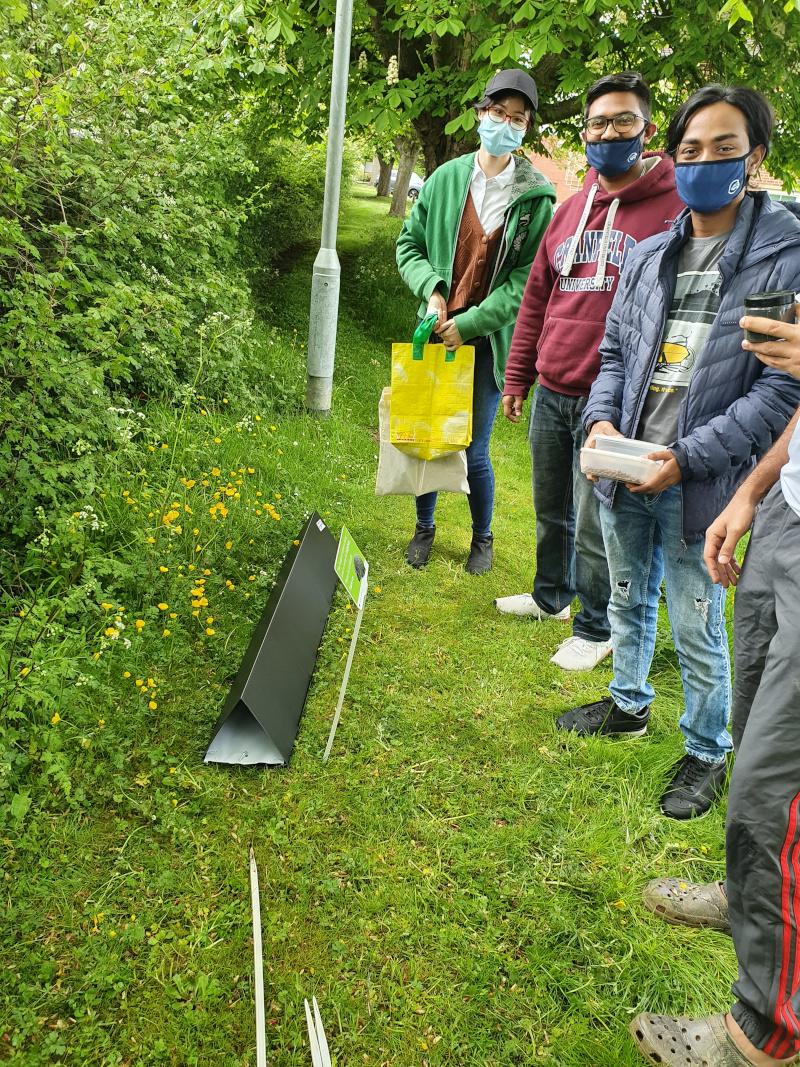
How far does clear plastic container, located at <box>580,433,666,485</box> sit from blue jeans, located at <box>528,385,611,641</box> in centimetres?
61

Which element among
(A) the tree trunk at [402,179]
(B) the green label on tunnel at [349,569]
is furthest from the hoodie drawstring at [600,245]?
(A) the tree trunk at [402,179]

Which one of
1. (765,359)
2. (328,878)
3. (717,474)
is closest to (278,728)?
(328,878)

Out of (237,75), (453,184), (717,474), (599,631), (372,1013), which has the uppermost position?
(237,75)

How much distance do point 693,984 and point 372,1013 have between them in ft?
3.03

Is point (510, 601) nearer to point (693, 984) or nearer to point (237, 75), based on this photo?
point (693, 984)

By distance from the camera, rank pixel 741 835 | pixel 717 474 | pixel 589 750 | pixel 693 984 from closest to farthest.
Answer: pixel 741 835
pixel 693 984
pixel 717 474
pixel 589 750

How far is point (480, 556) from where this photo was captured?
4324mm

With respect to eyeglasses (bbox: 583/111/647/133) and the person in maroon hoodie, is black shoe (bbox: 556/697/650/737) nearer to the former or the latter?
the person in maroon hoodie

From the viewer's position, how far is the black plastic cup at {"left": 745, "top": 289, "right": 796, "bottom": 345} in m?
1.77

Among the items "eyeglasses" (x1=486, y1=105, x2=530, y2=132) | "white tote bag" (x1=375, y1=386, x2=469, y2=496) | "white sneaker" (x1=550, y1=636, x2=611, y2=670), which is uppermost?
"eyeglasses" (x1=486, y1=105, x2=530, y2=132)

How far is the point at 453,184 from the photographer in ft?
11.6

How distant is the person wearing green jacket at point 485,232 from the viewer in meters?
3.42

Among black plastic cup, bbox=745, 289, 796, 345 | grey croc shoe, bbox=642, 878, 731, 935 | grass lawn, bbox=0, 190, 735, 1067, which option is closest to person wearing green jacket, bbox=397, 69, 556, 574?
grass lawn, bbox=0, 190, 735, 1067

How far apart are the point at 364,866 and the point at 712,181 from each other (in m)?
2.41
